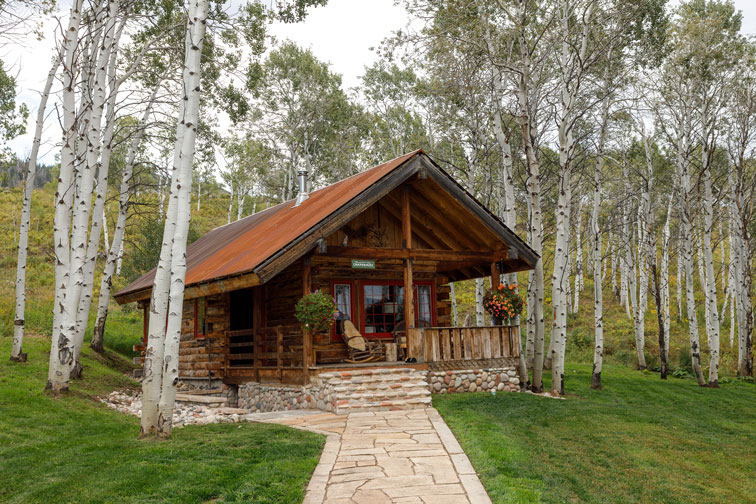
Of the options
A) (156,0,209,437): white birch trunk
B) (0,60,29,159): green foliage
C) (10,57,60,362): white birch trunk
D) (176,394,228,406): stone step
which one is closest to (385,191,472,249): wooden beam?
(176,394,228,406): stone step

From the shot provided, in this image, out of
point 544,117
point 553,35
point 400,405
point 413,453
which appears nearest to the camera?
point 413,453

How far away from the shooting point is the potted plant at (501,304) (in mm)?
13547

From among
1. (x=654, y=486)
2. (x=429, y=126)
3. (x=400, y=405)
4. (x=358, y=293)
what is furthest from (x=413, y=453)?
(x=429, y=126)

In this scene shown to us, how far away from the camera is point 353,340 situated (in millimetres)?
13750

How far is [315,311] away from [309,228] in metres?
1.61

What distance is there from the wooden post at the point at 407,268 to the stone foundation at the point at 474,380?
1.28m

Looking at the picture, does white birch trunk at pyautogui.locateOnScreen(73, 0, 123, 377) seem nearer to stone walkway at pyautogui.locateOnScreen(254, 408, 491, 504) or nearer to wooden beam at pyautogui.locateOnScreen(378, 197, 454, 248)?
wooden beam at pyautogui.locateOnScreen(378, 197, 454, 248)

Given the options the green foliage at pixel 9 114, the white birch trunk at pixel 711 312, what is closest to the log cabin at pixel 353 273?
the white birch trunk at pixel 711 312

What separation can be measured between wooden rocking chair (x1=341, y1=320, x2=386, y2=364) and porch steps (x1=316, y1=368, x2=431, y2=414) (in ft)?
6.45

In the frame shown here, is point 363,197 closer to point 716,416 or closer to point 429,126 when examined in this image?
point 716,416

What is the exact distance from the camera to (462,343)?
42.9 ft

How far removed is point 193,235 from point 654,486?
25.6 meters

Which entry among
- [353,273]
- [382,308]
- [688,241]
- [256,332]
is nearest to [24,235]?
[256,332]

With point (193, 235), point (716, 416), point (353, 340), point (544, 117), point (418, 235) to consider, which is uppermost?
point (544, 117)
